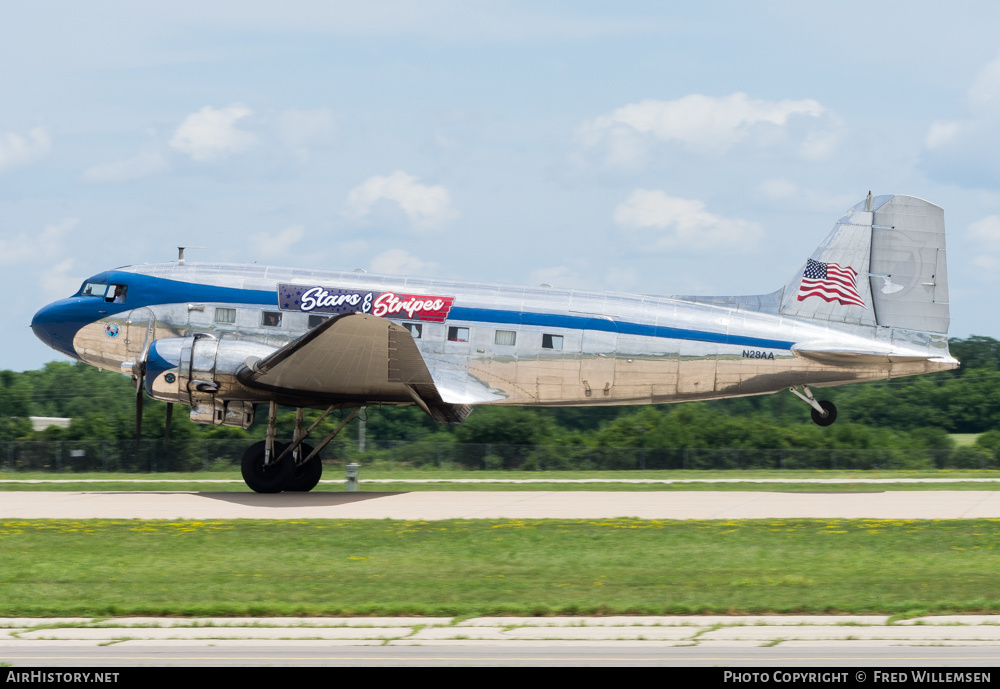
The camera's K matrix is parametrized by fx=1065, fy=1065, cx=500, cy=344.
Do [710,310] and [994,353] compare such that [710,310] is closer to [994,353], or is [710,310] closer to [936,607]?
[936,607]

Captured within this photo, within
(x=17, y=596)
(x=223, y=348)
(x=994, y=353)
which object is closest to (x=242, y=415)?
(x=223, y=348)

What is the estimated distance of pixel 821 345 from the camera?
25.7 meters

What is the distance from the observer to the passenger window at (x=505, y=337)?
2600 centimetres

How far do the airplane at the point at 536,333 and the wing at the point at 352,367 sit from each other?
0.33ft

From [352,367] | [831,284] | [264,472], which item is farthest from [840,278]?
[264,472]

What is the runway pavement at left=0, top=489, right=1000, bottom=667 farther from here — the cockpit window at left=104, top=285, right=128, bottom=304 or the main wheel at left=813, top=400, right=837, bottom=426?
the cockpit window at left=104, top=285, right=128, bottom=304

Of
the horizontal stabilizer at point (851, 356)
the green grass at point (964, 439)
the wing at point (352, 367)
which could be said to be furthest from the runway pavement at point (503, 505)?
the green grass at point (964, 439)

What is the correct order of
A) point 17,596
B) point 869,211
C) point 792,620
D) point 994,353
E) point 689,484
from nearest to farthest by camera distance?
1. point 792,620
2. point 17,596
3. point 869,211
4. point 689,484
5. point 994,353

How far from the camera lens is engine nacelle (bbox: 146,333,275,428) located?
81.7 feet

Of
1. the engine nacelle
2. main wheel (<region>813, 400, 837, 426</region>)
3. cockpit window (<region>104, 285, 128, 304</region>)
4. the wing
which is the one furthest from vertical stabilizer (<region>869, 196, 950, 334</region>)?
cockpit window (<region>104, 285, 128, 304</region>)

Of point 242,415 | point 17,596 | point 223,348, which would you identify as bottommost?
point 17,596

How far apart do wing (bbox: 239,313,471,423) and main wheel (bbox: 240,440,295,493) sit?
2067 mm

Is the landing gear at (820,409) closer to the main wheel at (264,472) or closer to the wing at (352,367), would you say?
the wing at (352,367)

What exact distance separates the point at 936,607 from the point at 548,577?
5.46 metres
